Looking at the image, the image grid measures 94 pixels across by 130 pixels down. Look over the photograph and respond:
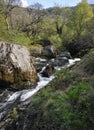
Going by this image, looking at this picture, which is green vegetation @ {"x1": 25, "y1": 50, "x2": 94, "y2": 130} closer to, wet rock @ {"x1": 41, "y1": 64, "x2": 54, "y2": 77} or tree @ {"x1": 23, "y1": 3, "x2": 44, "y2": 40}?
wet rock @ {"x1": 41, "y1": 64, "x2": 54, "y2": 77}

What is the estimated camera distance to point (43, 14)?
55.3m

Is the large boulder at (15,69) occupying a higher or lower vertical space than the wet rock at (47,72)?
higher

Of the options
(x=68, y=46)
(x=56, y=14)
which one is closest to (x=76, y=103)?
(x=68, y=46)

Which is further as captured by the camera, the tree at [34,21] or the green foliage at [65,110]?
the tree at [34,21]

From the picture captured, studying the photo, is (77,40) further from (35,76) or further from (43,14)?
(35,76)

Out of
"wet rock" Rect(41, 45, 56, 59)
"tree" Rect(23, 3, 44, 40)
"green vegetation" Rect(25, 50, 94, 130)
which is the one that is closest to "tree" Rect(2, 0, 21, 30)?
"tree" Rect(23, 3, 44, 40)

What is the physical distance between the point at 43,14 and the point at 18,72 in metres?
38.0

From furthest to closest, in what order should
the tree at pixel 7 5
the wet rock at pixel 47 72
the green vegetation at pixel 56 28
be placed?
the tree at pixel 7 5 → the green vegetation at pixel 56 28 → the wet rock at pixel 47 72

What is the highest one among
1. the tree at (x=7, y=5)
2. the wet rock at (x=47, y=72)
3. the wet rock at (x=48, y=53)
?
the tree at (x=7, y=5)

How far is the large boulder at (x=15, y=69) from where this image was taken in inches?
722

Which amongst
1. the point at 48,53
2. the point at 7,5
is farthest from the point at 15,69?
the point at 7,5

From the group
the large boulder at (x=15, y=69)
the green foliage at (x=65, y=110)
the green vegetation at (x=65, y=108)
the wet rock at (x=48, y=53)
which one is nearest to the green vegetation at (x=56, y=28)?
the wet rock at (x=48, y=53)

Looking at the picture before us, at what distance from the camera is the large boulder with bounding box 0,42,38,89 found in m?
18.3

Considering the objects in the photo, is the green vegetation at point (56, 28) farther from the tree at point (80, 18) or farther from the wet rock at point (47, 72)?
the wet rock at point (47, 72)
